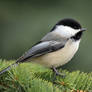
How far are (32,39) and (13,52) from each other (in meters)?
0.30

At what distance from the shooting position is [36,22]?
4570 mm

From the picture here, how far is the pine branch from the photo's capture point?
2324mm

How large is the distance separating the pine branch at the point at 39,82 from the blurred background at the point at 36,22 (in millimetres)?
1503

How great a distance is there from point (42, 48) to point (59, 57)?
174mm

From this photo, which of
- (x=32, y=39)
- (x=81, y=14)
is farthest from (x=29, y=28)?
(x=81, y=14)

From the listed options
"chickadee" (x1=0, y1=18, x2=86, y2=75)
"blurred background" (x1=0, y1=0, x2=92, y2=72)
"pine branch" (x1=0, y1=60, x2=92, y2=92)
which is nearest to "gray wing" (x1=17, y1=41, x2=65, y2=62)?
"chickadee" (x1=0, y1=18, x2=86, y2=75)

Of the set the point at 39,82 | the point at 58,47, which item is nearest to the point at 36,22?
the point at 58,47

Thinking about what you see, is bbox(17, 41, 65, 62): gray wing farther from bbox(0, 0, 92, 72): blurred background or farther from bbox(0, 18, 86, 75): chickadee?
bbox(0, 0, 92, 72): blurred background

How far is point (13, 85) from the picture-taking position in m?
2.42

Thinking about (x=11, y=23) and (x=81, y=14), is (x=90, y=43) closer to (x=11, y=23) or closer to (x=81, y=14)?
(x=81, y=14)

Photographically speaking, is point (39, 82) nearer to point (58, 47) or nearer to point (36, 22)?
point (58, 47)

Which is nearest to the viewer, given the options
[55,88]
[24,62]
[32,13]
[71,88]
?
[55,88]

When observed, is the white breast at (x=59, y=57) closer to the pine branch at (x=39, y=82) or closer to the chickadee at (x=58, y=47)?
the chickadee at (x=58, y=47)

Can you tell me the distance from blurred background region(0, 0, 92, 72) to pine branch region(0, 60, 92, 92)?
1503mm
